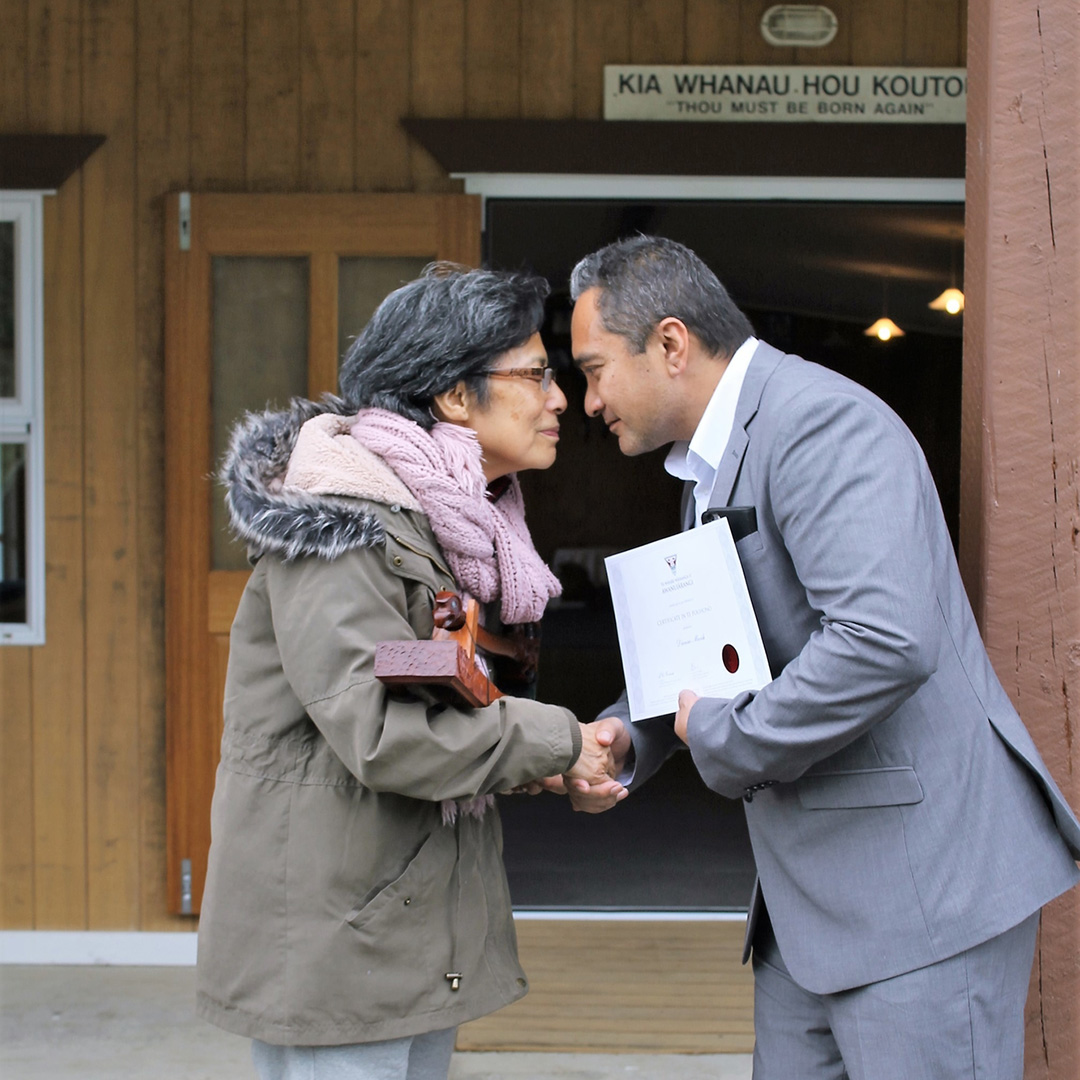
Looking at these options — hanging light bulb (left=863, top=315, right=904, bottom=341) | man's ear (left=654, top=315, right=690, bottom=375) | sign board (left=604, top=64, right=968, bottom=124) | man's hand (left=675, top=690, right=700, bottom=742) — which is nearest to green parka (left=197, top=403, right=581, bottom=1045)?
man's hand (left=675, top=690, right=700, bottom=742)

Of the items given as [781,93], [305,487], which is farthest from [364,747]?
[781,93]

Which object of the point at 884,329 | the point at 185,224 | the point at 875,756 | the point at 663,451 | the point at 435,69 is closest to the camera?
the point at 875,756

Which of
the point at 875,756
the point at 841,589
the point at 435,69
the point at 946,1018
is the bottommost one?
the point at 946,1018

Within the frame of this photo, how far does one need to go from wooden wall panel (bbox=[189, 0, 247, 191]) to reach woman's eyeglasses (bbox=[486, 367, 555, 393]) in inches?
101

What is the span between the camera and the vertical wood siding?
4.26 meters

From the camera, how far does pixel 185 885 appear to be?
14.1 feet

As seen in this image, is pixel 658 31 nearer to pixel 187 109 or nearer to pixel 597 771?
pixel 187 109

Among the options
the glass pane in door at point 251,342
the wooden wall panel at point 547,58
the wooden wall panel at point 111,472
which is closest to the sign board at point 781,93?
the wooden wall panel at point 547,58

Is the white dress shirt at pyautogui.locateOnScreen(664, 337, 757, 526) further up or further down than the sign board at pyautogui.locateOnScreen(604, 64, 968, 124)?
further down

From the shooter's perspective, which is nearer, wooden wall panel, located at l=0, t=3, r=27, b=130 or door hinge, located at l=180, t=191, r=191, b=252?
door hinge, located at l=180, t=191, r=191, b=252

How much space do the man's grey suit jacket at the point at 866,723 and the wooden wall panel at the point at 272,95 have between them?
2.97 metres

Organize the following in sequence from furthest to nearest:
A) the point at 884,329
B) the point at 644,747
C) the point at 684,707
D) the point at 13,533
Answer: the point at 884,329, the point at 13,533, the point at 644,747, the point at 684,707

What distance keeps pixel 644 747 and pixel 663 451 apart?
14.7 ft

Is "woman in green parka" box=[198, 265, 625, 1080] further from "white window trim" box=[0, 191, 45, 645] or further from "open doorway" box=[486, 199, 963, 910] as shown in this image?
"open doorway" box=[486, 199, 963, 910]
